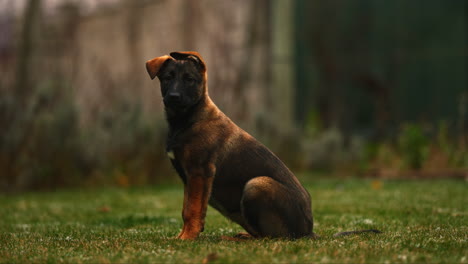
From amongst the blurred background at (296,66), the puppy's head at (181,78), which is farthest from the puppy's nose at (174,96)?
the blurred background at (296,66)

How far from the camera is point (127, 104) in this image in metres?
12.4

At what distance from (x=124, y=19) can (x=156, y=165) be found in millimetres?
9939

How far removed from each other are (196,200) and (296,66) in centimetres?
1488

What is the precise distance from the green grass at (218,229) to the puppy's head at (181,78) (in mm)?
1148

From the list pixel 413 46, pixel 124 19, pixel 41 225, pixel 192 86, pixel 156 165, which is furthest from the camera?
pixel 124 19

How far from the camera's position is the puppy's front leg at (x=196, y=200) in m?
4.45

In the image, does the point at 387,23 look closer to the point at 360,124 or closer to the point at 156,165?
the point at 360,124

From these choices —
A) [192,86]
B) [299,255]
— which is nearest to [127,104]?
[192,86]

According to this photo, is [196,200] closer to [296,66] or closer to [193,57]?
[193,57]

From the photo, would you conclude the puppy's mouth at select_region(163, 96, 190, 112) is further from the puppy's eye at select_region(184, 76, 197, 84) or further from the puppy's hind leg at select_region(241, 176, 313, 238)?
the puppy's hind leg at select_region(241, 176, 313, 238)

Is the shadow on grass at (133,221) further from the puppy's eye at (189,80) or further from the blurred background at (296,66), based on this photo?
the blurred background at (296,66)

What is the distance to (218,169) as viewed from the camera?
15.0 ft

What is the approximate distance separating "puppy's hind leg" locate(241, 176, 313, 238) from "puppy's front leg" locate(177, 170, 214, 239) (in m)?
0.32

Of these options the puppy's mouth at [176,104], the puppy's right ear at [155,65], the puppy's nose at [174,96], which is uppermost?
the puppy's right ear at [155,65]
